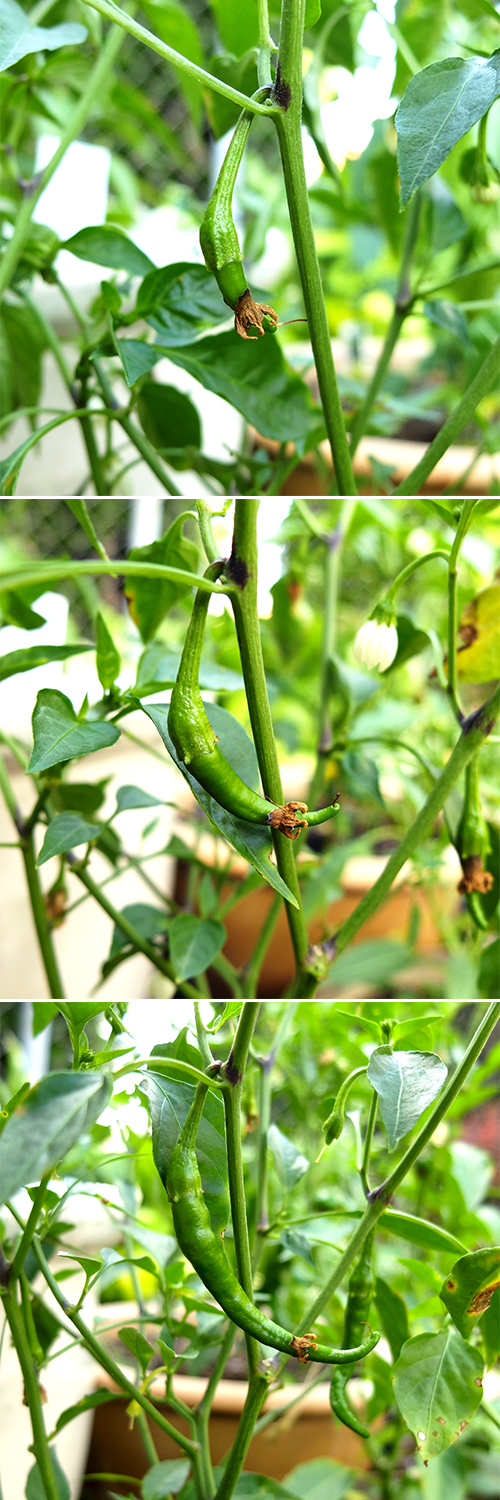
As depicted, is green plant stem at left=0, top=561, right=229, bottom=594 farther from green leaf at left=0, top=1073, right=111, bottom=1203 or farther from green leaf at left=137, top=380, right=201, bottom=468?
green leaf at left=137, top=380, right=201, bottom=468

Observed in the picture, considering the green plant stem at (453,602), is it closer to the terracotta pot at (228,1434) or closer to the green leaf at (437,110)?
the green leaf at (437,110)

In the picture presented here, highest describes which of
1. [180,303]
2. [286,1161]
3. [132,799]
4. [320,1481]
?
[180,303]

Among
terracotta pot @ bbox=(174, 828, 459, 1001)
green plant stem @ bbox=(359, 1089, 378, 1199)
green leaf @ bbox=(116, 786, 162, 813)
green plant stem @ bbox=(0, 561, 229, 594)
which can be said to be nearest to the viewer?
green plant stem @ bbox=(0, 561, 229, 594)

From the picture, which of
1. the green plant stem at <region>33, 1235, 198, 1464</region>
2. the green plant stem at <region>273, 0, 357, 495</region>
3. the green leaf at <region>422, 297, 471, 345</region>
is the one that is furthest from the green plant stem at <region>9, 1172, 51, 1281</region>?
the green leaf at <region>422, 297, 471, 345</region>

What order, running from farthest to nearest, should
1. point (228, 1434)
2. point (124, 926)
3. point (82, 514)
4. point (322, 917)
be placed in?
point (322, 917)
point (228, 1434)
point (124, 926)
point (82, 514)

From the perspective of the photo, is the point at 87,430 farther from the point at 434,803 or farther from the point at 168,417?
the point at 434,803

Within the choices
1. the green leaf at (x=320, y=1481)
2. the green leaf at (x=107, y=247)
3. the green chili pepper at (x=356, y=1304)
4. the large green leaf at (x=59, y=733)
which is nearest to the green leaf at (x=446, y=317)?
the green leaf at (x=107, y=247)

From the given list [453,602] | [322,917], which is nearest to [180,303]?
[453,602]
